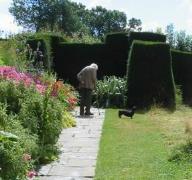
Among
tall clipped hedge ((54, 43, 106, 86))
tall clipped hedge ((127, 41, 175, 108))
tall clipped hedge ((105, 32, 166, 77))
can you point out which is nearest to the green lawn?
tall clipped hedge ((127, 41, 175, 108))

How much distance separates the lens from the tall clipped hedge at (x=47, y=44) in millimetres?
21234

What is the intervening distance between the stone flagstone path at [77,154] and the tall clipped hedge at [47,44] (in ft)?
20.9

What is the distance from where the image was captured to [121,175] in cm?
829

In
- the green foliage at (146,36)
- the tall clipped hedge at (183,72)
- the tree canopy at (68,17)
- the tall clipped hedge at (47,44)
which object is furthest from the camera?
the tree canopy at (68,17)

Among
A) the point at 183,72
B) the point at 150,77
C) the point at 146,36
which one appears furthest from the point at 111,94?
the point at 146,36

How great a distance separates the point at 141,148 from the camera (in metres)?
10.8

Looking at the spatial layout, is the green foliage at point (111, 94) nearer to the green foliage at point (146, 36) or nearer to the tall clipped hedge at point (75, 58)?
the tall clipped hedge at point (75, 58)

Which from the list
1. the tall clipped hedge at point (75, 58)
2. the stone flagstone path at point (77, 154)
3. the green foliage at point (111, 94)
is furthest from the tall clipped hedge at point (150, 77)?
the stone flagstone path at point (77, 154)

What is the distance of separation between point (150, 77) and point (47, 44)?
453 centimetres

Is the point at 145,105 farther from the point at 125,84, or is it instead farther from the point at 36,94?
the point at 36,94

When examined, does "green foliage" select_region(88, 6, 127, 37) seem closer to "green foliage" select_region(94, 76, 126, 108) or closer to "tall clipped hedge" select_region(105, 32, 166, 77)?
"tall clipped hedge" select_region(105, 32, 166, 77)

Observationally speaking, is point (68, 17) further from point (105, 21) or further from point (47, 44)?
point (47, 44)

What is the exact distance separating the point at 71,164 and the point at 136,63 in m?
11.4

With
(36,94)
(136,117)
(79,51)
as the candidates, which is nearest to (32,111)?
(36,94)
